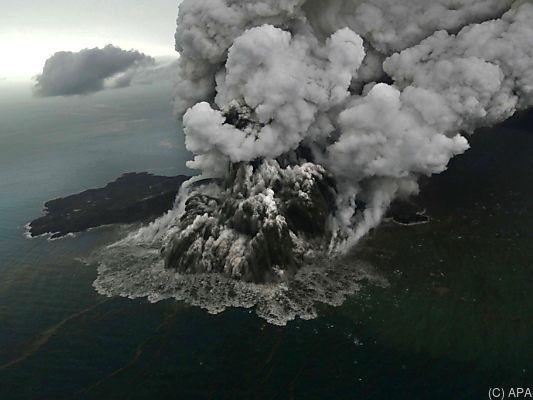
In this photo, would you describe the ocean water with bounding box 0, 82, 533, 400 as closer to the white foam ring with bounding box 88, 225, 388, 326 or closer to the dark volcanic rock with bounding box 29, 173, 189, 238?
the white foam ring with bounding box 88, 225, 388, 326

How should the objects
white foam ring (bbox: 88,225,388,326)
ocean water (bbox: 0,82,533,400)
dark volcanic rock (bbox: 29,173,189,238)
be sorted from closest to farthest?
ocean water (bbox: 0,82,533,400) < white foam ring (bbox: 88,225,388,326) < dark volcanic rock (bbox: 29,173,189,238)

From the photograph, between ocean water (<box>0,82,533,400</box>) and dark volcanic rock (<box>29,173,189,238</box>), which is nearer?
ocean water (<box>0,82,533,400</box>)

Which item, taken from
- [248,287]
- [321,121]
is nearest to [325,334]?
[248,287]

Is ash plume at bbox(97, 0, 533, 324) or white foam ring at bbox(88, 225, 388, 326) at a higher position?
ash plume at bbox(97, 0, 533, 324)

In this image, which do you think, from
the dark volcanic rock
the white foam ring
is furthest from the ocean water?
the dark volcanic rock

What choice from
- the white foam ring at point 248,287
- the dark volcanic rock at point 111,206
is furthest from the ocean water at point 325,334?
the dark volcanic rock at point 111,206

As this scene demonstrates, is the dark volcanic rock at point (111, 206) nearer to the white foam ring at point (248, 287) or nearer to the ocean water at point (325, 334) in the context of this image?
the ocean water at point (325, 334)

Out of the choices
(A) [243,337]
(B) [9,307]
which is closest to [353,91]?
(A) [243,337]

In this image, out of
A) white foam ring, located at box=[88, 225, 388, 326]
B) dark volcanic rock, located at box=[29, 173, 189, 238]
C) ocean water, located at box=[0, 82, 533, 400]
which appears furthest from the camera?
dark volcanic rock, located at box=[29, 173, 189, 238]
